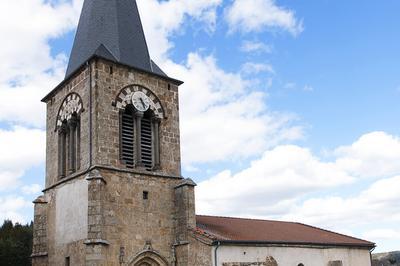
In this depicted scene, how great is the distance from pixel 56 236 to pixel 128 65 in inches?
323

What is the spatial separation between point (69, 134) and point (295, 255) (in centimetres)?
1178

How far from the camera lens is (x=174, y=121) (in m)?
24.5

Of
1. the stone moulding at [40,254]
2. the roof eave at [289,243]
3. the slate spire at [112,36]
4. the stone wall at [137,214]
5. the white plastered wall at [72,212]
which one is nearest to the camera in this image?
the stone wall at [137,214]

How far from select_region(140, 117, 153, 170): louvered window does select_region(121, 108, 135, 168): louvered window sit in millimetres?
522

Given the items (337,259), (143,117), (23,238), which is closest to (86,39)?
(143,117)

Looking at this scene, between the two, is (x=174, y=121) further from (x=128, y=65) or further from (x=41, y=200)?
(x=41, y=200)

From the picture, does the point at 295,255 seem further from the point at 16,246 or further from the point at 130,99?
→ the point at 16,246

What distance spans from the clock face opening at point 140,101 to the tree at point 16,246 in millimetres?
25888

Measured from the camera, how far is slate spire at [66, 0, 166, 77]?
941 inches

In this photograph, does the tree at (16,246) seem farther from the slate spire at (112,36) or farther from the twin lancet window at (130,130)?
the slate spire at (112,36)

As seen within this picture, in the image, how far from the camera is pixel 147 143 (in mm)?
23406

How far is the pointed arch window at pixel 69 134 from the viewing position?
22.9 meters

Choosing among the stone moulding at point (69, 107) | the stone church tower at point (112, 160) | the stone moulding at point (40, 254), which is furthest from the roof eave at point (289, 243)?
the stone moulding at point (69, 107)

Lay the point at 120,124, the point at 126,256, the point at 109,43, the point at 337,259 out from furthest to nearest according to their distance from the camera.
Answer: the point at 337,259 → the point at 109,43 → the point at 120,124 → the point at 126,256
